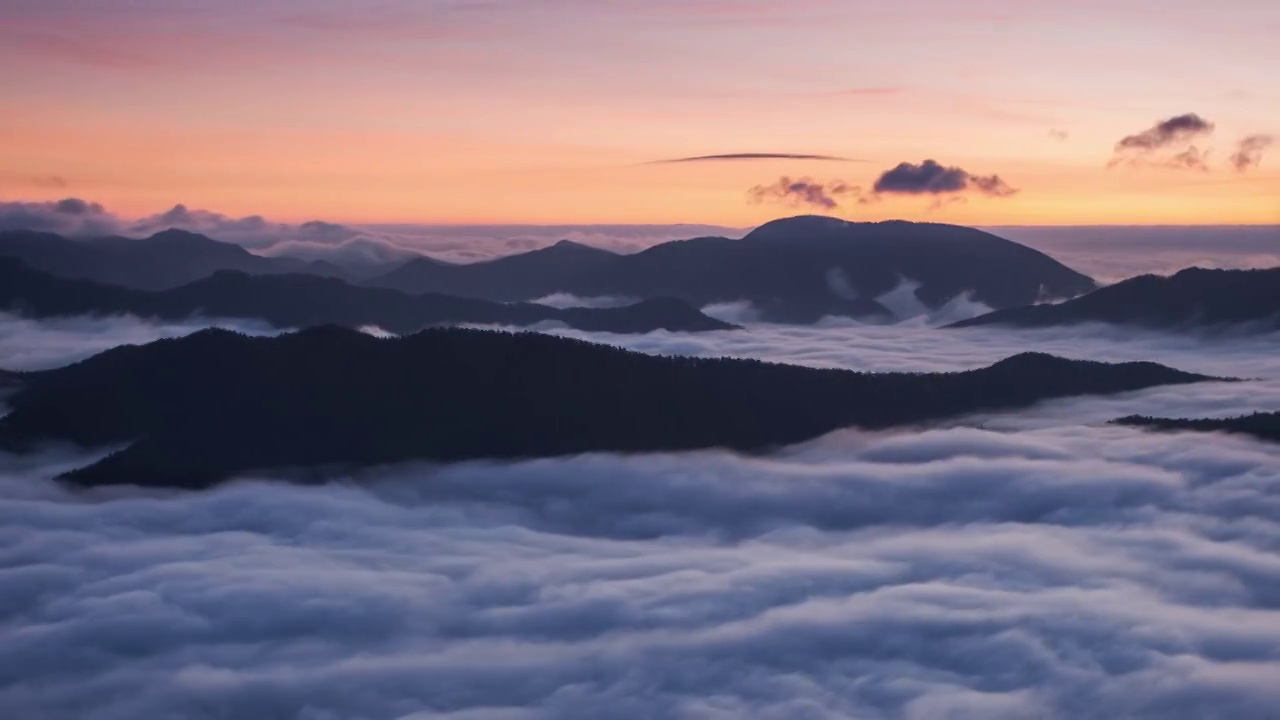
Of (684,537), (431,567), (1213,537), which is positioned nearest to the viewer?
(1213,537)

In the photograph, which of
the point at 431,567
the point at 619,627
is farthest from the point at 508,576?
the point at 619,627

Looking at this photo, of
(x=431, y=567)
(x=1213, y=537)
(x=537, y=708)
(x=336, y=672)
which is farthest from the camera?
(x=431, y=567)

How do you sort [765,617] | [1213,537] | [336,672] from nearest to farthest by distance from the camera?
[336,672]
[765,617]
[1213,537]

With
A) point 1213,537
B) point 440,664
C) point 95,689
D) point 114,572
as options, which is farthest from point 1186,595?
point 114,572

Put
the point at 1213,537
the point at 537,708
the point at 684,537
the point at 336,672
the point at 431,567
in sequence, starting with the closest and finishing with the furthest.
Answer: the point at 537,708
the point at 336,672
the point at 1213,537
the point at 431,567
the point at 684,537

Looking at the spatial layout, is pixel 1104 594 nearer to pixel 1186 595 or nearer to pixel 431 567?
pixel 1186 595

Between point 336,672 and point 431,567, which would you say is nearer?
point 336,672

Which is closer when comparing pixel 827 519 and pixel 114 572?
pixel 114 572

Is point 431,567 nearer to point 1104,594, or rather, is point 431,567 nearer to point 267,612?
point 267,612

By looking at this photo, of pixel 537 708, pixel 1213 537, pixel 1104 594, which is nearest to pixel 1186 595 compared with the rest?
pixel 1104 594
